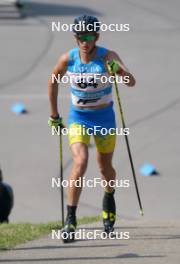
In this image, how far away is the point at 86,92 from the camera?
362 inches

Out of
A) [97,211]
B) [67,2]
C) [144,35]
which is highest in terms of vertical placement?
[67,2]

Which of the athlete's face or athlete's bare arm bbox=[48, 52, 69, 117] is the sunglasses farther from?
athlete's bare arm bbox=[48, 52, 69, 117]

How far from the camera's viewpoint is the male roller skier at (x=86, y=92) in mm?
9070

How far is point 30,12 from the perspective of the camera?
2598cm

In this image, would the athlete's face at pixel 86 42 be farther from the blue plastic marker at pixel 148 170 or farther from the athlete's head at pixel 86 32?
the blue plastic marker at pixel 148 170

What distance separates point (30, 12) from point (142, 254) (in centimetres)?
1791

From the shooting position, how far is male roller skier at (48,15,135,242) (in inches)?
357

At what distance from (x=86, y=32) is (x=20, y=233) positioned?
203cm

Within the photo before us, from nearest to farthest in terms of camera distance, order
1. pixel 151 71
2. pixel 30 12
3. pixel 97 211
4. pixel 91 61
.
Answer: pixel 91 61 < pixel 97 211 < pixel 151 71 < pixel 30 12

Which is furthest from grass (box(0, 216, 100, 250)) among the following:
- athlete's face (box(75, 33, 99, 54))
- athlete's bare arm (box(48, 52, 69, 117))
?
athlete's face (box(75, 33, 99, 54))

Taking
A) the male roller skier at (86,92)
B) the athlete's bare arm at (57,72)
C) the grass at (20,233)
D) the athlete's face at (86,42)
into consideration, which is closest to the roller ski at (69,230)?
the male roller skier at (86,92)

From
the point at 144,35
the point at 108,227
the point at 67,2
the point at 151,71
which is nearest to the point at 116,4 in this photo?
the point at 67,2

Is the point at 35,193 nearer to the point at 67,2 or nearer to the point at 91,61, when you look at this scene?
the point at 91,61

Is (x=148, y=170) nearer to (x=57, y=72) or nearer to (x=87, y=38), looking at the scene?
(x=57, y=72)
